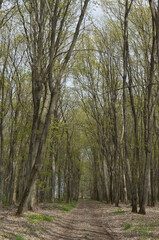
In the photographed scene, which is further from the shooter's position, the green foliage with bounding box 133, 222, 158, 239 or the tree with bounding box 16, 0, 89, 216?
the tree with bounding box 16, 0, 89, 216

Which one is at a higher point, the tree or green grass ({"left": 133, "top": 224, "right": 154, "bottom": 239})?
the tree

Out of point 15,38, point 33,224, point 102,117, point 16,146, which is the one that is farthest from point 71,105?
point 33,224

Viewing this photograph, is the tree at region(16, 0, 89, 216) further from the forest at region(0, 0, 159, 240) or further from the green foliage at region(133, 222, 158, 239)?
the green foliage at region(133, 222, 158, 239)

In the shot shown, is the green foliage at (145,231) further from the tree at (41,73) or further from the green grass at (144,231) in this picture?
the tree at (41,73)

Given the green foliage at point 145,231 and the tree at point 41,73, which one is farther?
the tree at point 41,73

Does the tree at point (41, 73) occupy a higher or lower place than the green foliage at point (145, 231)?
higher

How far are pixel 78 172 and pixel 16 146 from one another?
77.6 feet

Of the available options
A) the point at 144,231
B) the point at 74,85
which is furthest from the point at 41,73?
the point at 74,85

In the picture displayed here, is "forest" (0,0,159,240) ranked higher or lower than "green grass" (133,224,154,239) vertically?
higher

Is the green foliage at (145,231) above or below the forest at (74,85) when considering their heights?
below

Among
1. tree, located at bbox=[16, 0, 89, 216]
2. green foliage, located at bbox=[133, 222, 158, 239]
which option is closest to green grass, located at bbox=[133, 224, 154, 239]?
green foliage, located at bbox=[133, 222, 158, 239]

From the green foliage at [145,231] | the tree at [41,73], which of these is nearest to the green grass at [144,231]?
the green foliage at [145,231]

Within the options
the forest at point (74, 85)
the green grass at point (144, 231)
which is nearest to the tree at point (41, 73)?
the forest at point (74, 85)

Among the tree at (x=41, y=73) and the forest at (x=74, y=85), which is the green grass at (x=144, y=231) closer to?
the forest at (x=74, y=85)
